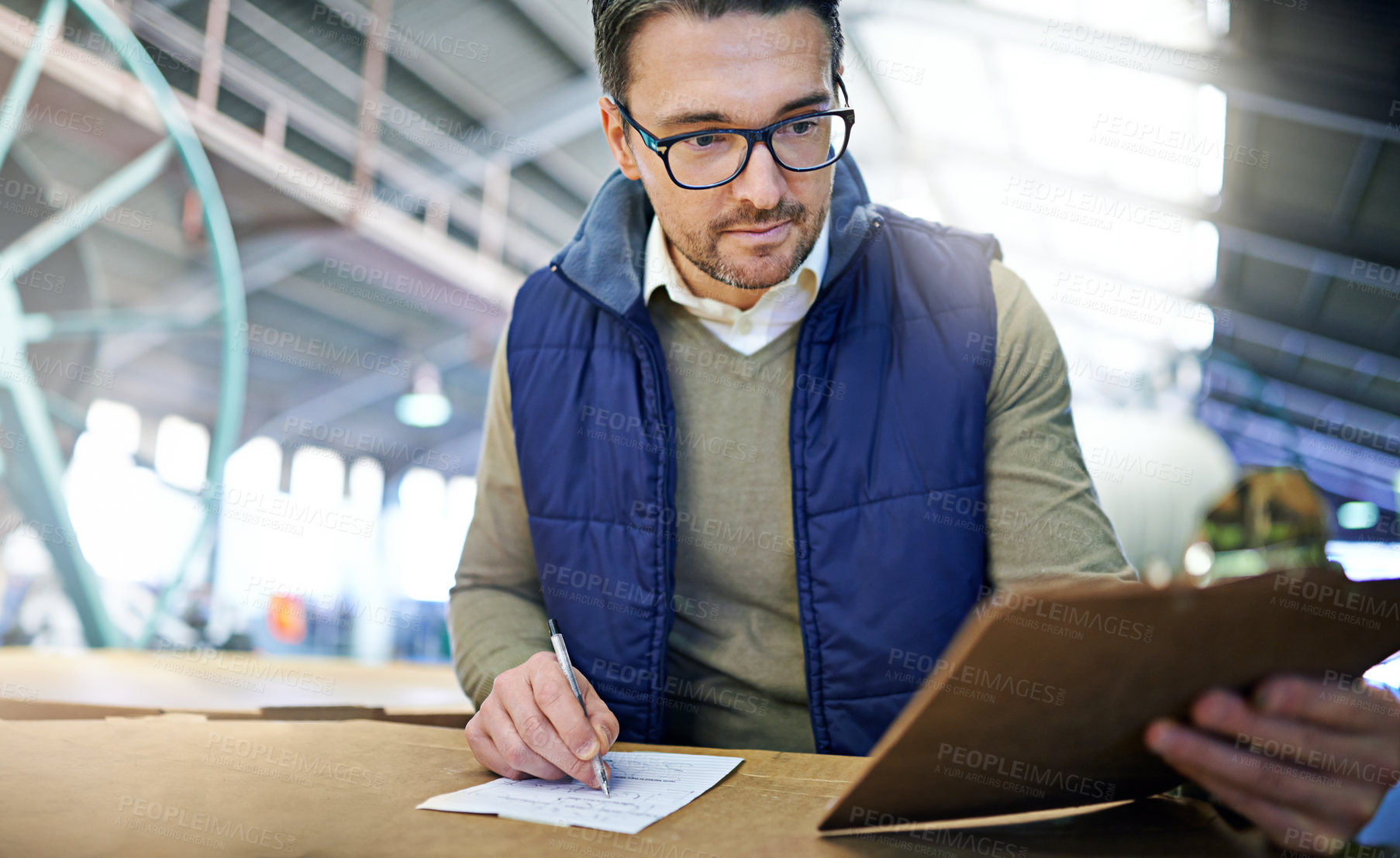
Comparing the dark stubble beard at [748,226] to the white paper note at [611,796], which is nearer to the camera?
the white paper note at [611,796]

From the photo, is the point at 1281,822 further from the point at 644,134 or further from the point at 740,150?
the point at 644,134

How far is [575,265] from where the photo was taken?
4.15 ft

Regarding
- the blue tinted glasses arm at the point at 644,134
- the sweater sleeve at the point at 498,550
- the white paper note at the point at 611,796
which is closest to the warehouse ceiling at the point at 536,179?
the sweater sleeve at the point at 498,550

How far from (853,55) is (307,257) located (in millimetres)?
5424

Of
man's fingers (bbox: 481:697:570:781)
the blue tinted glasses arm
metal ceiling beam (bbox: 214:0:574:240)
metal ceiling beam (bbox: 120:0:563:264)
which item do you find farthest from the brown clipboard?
metal ceiling beam (bbox: 214:0:574:240)

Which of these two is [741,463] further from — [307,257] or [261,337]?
[261,337]

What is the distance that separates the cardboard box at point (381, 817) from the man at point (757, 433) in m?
0.27

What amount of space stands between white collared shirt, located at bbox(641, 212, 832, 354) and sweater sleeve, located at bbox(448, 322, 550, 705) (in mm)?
264

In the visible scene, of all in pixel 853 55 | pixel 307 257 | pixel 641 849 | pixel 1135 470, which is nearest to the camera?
pixel 641 849

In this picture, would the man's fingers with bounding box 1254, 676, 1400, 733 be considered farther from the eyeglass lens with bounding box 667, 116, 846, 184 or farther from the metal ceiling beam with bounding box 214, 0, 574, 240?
the metal ceiling beam with bounding box 214, 0, 574, 240

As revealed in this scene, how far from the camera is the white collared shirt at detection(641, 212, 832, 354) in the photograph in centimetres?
127

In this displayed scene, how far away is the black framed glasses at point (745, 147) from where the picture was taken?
111 cm

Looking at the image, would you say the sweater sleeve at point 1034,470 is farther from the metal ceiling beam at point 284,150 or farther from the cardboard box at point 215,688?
the metal ceiling beam at point 284,150

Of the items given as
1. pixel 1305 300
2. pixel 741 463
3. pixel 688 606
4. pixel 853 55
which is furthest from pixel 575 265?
pixel 1305 300
